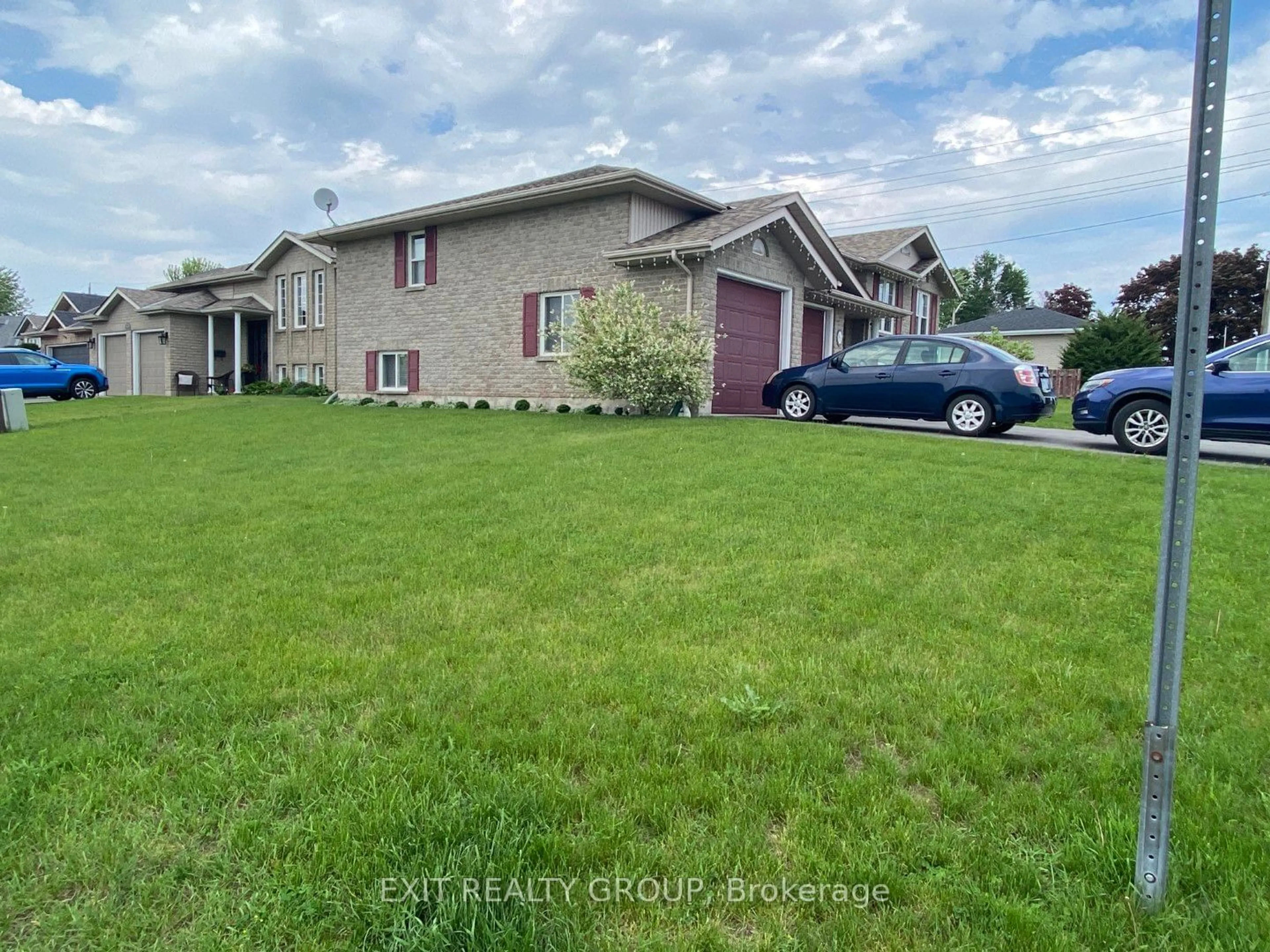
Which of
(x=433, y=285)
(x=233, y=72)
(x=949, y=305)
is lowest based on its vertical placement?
(x=433, y=285)

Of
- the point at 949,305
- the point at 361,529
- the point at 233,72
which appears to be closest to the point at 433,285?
the point at 233,72

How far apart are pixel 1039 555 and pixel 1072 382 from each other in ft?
80.7

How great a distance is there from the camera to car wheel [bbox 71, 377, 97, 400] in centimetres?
2327

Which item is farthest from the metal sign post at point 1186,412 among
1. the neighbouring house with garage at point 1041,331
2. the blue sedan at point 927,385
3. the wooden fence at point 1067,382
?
the neighbouring house with garage at point 1041,331

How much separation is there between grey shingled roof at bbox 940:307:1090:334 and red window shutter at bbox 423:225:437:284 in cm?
2643

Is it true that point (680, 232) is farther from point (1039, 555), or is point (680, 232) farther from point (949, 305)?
point (949, 305)

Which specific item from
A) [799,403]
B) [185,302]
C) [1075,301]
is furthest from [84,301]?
[1075,301]

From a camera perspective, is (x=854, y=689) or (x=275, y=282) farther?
(x=275, y=282)

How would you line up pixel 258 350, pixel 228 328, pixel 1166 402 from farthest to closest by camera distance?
pixel 228 328
pixel 258 350
pixel 1166 402

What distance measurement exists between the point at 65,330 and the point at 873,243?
37322 mm

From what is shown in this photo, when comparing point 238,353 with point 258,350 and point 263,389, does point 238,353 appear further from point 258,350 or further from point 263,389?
point 263,389

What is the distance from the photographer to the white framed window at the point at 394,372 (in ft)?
65.3

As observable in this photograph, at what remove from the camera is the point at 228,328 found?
93.5ft

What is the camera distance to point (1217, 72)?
5.39 ft
